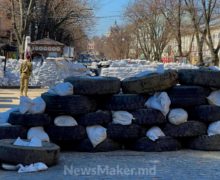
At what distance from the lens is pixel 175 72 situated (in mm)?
10344

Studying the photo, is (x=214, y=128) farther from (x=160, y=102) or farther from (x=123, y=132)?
(x=123, y=132)

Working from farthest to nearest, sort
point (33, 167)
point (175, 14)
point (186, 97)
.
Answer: point (175, 14) < point (186, 97) < point (33, 167)

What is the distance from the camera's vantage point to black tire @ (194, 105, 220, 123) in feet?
32.8

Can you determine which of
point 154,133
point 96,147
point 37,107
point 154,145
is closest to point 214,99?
point 154,133

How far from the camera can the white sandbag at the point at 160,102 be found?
988cm

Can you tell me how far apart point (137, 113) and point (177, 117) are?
2.39 ft

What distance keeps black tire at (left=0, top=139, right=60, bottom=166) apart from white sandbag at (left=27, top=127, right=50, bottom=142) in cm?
105

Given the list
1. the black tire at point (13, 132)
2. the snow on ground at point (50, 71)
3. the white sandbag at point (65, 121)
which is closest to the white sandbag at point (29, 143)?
the black tire at point (13, 132)

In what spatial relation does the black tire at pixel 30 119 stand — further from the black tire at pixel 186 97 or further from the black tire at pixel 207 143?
the black tire at pixel 207 143

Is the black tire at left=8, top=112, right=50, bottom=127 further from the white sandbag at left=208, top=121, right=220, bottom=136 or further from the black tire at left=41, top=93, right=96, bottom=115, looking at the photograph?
the white sandbag at left=208, top=121, right=220, bottom=136

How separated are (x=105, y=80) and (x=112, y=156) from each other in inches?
57.6

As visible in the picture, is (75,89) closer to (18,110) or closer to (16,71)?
(18,110)

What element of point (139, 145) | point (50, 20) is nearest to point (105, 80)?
point (139, 145)

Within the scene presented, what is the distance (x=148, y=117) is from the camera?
32.2ft
